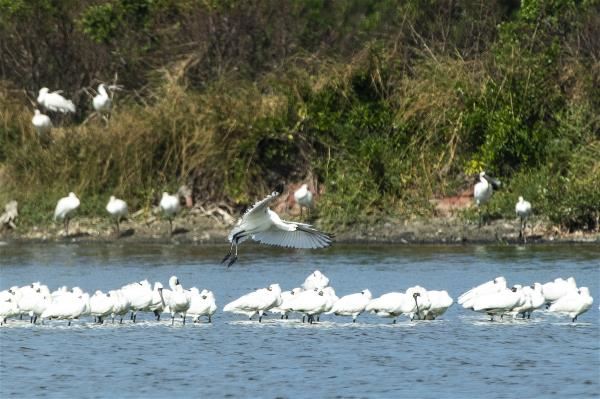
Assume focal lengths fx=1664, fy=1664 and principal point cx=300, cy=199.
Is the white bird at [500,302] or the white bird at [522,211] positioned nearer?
the white bird at [500,302]

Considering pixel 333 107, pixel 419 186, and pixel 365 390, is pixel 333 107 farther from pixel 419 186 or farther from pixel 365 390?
pixel 365 390

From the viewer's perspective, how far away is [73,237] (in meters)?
30.2

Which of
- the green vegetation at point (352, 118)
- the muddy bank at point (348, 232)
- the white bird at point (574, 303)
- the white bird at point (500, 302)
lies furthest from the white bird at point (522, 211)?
the white bird at point (500, 302)

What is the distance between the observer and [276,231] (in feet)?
66.7

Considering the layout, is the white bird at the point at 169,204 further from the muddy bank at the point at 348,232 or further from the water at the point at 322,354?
the water at the point at 322,354

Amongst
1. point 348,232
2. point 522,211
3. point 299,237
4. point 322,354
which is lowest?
point 322,354

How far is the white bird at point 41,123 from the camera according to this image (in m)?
31.4

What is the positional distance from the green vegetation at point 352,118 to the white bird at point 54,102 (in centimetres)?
40

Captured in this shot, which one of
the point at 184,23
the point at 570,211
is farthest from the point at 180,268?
the point at 184,23

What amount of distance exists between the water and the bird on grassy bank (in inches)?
127

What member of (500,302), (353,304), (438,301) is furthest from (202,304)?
(500,302)

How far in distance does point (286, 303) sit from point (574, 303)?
3341 millimetres

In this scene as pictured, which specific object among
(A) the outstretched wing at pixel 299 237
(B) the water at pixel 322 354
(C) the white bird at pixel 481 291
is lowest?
(B) the water at pixel 322 354

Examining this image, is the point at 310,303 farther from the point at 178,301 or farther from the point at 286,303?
the point at 178,301
